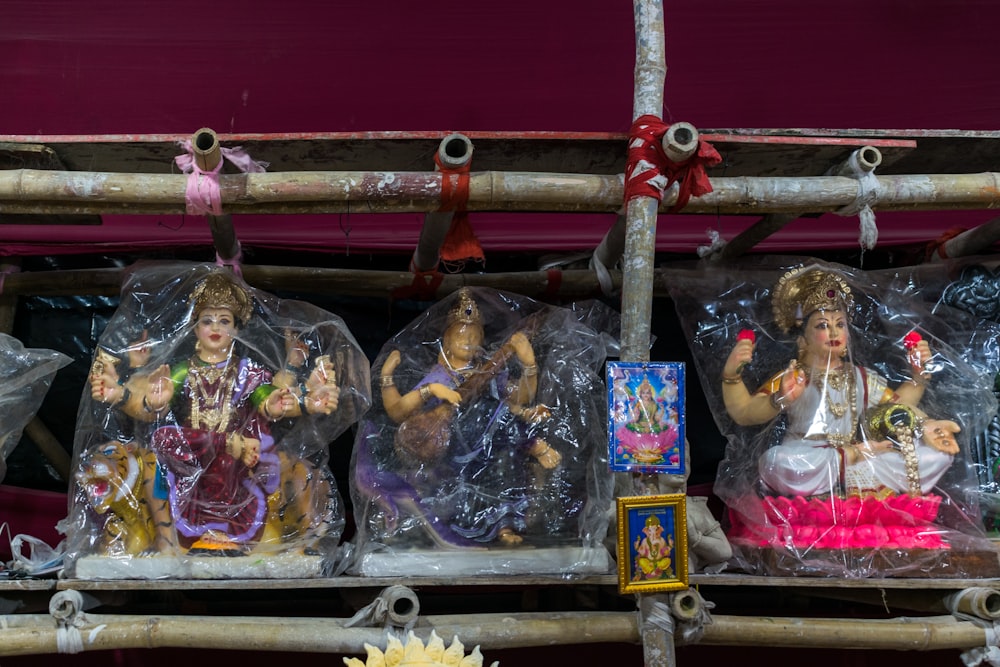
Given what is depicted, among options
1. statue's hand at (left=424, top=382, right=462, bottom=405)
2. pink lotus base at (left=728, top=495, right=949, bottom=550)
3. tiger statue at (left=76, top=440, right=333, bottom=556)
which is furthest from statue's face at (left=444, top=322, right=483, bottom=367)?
pink lotus base at (left=728, top=495, right=949, bottom=550)

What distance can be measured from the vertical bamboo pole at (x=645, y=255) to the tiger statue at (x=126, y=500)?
1416 mm

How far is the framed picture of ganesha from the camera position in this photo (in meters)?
2.50

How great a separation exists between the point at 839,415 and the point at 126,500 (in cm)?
225

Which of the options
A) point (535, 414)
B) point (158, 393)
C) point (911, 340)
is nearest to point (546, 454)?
point (535, 414)

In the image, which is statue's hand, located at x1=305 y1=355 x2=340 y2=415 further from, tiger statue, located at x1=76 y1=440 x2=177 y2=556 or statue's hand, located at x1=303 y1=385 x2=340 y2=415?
tiger statue, located at x1=76 y1=440 x2=177 y2=556

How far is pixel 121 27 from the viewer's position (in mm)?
3459

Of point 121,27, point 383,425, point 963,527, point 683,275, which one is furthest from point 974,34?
point 121,27

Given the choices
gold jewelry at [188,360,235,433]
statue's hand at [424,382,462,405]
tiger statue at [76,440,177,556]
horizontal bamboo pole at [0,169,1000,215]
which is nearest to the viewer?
horizontal bamboo pole at [0,169,1000,215]

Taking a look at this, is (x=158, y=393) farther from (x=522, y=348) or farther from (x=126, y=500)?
(x=522, y=348)

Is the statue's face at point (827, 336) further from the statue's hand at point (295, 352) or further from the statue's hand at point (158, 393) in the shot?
the statue's hand at point (158, 393)

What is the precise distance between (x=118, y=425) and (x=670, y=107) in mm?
2417

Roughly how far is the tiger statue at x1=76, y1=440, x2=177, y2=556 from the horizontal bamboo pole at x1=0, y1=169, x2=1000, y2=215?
2.43ft

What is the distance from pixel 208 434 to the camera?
2801 mm

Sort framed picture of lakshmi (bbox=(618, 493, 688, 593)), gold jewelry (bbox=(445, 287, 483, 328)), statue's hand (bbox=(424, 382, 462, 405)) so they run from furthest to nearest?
1. gold jewelry (bbox=(445, 287, 483, 328))
2. statue's hand (bbox=(424, 382, 462, 405))
3. framed picture of lakshmi (bbox=(618, 493, 688, 593))
